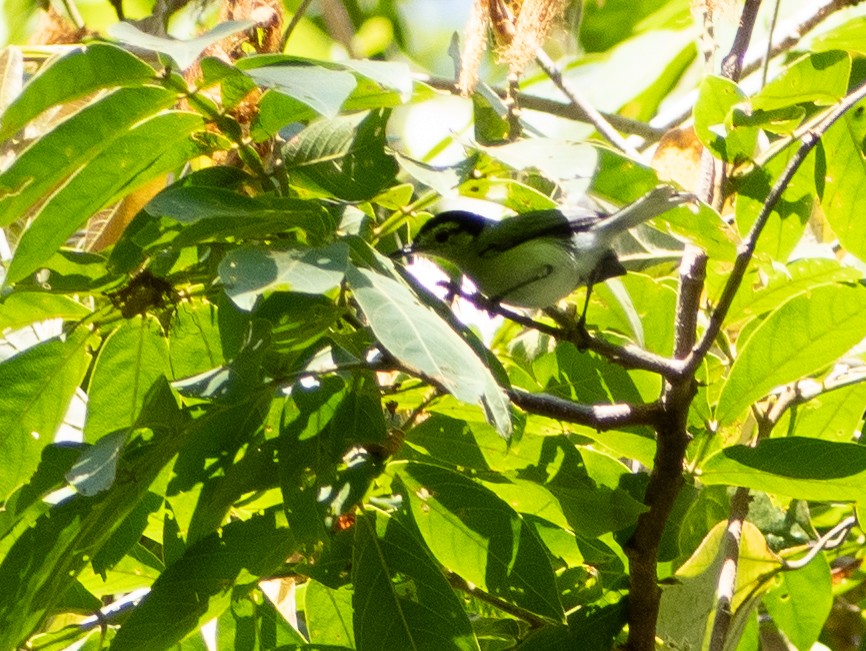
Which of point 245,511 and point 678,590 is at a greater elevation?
point 245,511

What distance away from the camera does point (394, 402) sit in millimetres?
2070

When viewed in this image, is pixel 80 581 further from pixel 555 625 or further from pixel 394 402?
pixel 555 625

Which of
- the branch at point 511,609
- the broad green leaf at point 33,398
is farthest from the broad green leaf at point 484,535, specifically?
the broad green leaf at point 33,398

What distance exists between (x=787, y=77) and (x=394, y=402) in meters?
0.90

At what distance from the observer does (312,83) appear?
1.39 metres

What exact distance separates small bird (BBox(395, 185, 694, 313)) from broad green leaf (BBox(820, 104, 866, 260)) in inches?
16.8

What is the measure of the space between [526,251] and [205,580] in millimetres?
1252

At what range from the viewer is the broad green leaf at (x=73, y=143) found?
1495 millimetres

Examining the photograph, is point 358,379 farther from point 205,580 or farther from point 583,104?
point 583,104

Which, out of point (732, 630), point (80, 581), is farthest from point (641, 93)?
point (80, 581)

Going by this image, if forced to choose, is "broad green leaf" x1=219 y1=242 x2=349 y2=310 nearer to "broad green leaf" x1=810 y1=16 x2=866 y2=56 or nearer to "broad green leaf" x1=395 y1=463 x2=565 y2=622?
"broad green leaf" x1=395 y1=463 x2=565 y2=622

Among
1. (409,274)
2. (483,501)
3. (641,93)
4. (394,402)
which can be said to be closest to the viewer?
(409,274)

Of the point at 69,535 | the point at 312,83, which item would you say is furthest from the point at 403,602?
the point at 312,83

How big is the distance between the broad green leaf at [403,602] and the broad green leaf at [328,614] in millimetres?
278
